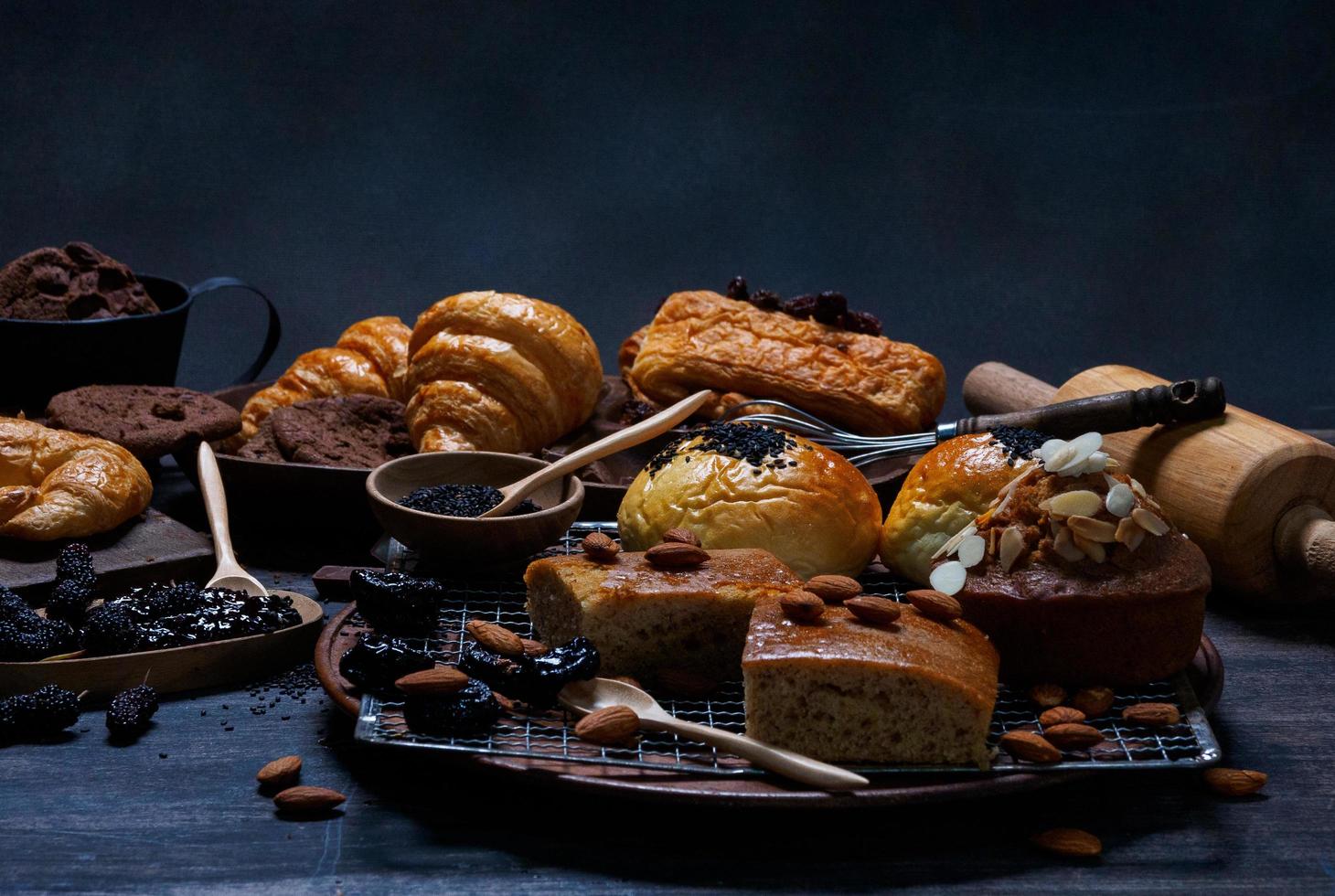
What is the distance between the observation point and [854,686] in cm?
200

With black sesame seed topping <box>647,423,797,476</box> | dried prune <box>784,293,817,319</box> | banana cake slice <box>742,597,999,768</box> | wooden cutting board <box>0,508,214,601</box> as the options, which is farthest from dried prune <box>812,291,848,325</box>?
banana cake slice <box>742,597,999,768</box>

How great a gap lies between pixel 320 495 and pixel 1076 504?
1888mm

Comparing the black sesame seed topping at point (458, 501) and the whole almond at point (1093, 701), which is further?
the black sesame seed topping at point (458, 501)

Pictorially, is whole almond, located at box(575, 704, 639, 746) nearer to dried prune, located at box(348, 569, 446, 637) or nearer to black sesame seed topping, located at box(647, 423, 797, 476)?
dried prune, located at box(348, 569, 446, 637)

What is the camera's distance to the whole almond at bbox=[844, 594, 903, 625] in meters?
2.13

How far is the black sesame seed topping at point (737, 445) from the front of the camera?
2.78 meters

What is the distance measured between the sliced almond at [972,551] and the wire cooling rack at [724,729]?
24 cm

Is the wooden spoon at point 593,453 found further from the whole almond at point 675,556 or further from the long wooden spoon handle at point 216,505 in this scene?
the long wooden spoon handle at point 216,505

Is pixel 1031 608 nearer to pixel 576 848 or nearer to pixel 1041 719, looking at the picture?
pixel 1041 719

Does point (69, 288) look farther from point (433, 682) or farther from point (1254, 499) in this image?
point (1254, 499)

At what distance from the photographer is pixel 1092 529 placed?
2289 millimetres

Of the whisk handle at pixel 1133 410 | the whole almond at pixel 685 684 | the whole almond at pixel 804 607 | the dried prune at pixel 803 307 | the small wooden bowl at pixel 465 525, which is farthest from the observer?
the dried prune at pixel 803 307

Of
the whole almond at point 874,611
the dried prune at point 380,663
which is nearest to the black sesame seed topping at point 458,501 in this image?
the dried prune at point 380,663

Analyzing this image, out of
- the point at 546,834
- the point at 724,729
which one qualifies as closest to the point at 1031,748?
the point at 724,729
